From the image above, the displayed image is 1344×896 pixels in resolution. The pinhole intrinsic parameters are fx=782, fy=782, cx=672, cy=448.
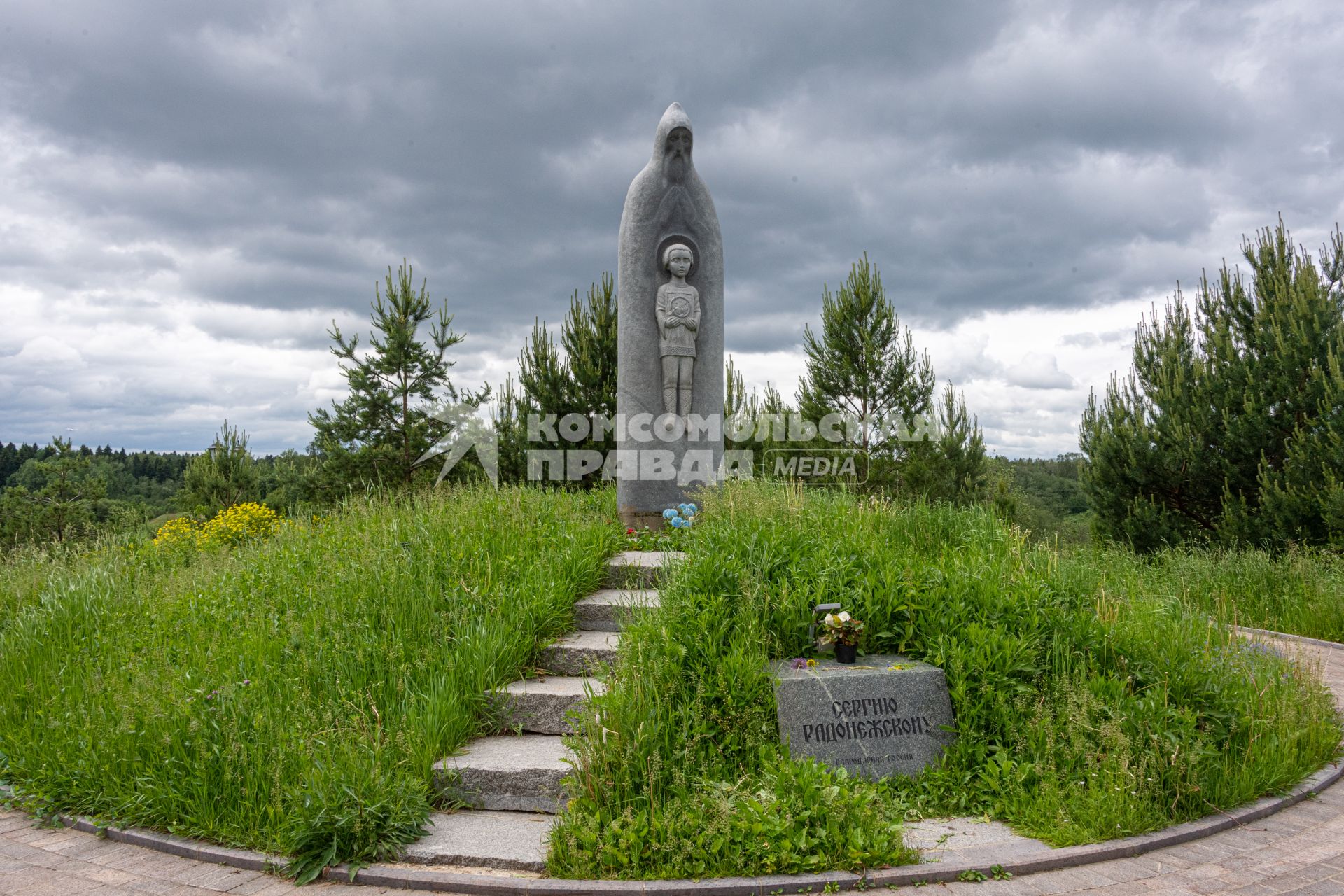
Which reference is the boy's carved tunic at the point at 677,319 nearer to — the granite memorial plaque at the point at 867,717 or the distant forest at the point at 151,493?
the granite memorial plaque at the point at 867,717

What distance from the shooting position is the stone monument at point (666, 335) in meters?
9.03

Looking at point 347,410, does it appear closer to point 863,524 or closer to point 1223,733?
point 863,524

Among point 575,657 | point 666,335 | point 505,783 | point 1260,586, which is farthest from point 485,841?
point 1260,586

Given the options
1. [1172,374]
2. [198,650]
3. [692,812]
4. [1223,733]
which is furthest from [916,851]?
[1172,374]

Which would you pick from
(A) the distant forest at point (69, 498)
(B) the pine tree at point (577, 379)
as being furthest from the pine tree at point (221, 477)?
(B) the pine tree at point (577, 379)

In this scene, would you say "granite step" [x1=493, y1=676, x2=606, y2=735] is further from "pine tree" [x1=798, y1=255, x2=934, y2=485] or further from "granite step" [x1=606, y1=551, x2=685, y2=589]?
"pine tree" [x1=798, y1=255, x2=934, y2=485]

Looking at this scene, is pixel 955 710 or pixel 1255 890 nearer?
pixel 1255 890

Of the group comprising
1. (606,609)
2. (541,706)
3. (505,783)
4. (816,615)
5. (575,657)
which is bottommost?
(505,783)

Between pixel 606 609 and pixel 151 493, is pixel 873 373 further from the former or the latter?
pixel 151 493

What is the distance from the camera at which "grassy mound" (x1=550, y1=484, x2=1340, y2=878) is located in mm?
3639

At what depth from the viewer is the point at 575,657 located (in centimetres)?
542

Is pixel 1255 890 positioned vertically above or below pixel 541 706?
below

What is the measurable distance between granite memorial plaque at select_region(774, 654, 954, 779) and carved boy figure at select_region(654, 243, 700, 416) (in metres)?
4.92

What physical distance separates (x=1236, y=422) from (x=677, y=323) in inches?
456
